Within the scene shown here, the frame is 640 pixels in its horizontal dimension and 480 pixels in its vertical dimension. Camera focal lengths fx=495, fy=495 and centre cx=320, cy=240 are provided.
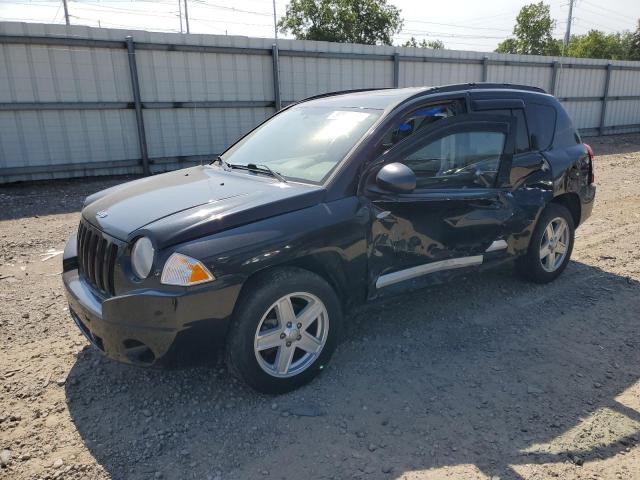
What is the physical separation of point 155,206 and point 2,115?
25.8ft

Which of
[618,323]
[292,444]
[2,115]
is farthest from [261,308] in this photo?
[2,115]

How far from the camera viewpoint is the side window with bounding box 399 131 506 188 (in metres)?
3.53

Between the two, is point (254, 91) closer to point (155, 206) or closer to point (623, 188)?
point (623, 188)

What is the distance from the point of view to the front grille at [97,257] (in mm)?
2850

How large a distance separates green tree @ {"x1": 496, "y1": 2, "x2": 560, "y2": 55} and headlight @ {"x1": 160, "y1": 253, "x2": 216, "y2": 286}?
60.7 m

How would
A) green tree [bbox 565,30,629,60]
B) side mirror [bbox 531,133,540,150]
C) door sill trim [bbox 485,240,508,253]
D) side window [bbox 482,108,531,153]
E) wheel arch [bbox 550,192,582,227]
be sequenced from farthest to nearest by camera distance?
green tree [bbox 565,30,629,60], wheel arch [bbox 550,192,582,227], side mirror [bbox 531,133,540,150], side window [bbox 482,108,531,153], door sill trim [bbox 485,240,508,253]

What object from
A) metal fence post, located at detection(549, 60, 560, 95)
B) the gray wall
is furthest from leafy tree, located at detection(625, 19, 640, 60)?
the gray wall

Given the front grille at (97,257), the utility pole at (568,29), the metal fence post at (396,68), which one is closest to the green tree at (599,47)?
the utility pole at (568,29)

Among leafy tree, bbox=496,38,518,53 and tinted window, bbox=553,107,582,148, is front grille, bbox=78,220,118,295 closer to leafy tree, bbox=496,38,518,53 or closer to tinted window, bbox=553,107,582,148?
tinted window, bbox=553,107,582,148

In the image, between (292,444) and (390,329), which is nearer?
(292,444)

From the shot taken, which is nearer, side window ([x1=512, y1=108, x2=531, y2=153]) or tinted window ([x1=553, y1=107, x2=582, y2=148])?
side window ([x1=512, y1=108, x2=531, y2=153])

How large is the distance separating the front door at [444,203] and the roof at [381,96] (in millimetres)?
272

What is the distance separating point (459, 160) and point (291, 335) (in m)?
1.86

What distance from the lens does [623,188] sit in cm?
938
